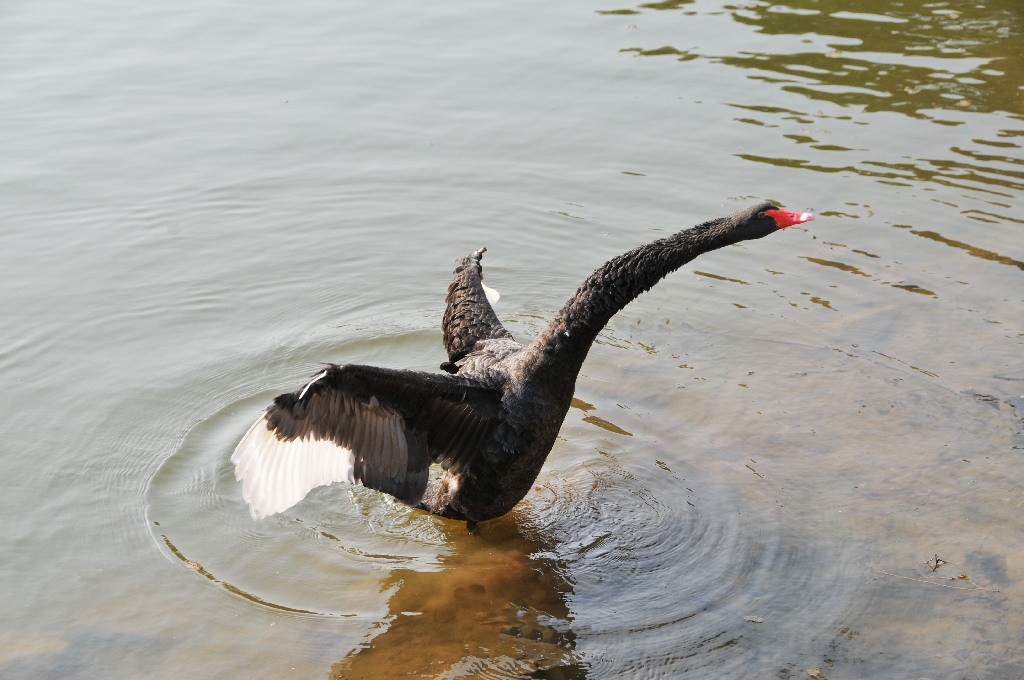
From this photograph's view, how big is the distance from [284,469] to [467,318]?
1570 millimetres

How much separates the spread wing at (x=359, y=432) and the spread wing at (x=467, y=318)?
0.72m

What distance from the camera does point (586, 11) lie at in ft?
41.8

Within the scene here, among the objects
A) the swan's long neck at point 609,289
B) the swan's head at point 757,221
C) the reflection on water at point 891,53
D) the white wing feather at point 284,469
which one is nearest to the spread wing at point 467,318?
the swan's long neck at point 609,289

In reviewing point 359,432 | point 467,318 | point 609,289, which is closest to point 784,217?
point 609,289

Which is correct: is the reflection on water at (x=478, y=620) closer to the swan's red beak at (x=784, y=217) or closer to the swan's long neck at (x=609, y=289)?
the swan's long neck at (x=609, y=289)

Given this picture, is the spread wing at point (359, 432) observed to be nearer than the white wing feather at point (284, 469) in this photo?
Yes

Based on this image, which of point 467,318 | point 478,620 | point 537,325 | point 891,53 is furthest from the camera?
point 891,53

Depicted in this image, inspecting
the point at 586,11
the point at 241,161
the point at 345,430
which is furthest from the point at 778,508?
the point at 586,11

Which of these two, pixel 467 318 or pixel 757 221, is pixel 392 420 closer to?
pixel 467 318

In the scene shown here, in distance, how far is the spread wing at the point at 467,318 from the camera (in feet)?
20.2

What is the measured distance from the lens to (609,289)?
5246 mm

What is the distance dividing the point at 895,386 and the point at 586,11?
7504 mm

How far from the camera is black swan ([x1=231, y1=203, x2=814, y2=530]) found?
497cm

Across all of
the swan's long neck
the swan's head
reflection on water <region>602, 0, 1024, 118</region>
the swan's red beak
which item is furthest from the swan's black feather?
reflection on water <region>602, 0, 1024, 118</region>
